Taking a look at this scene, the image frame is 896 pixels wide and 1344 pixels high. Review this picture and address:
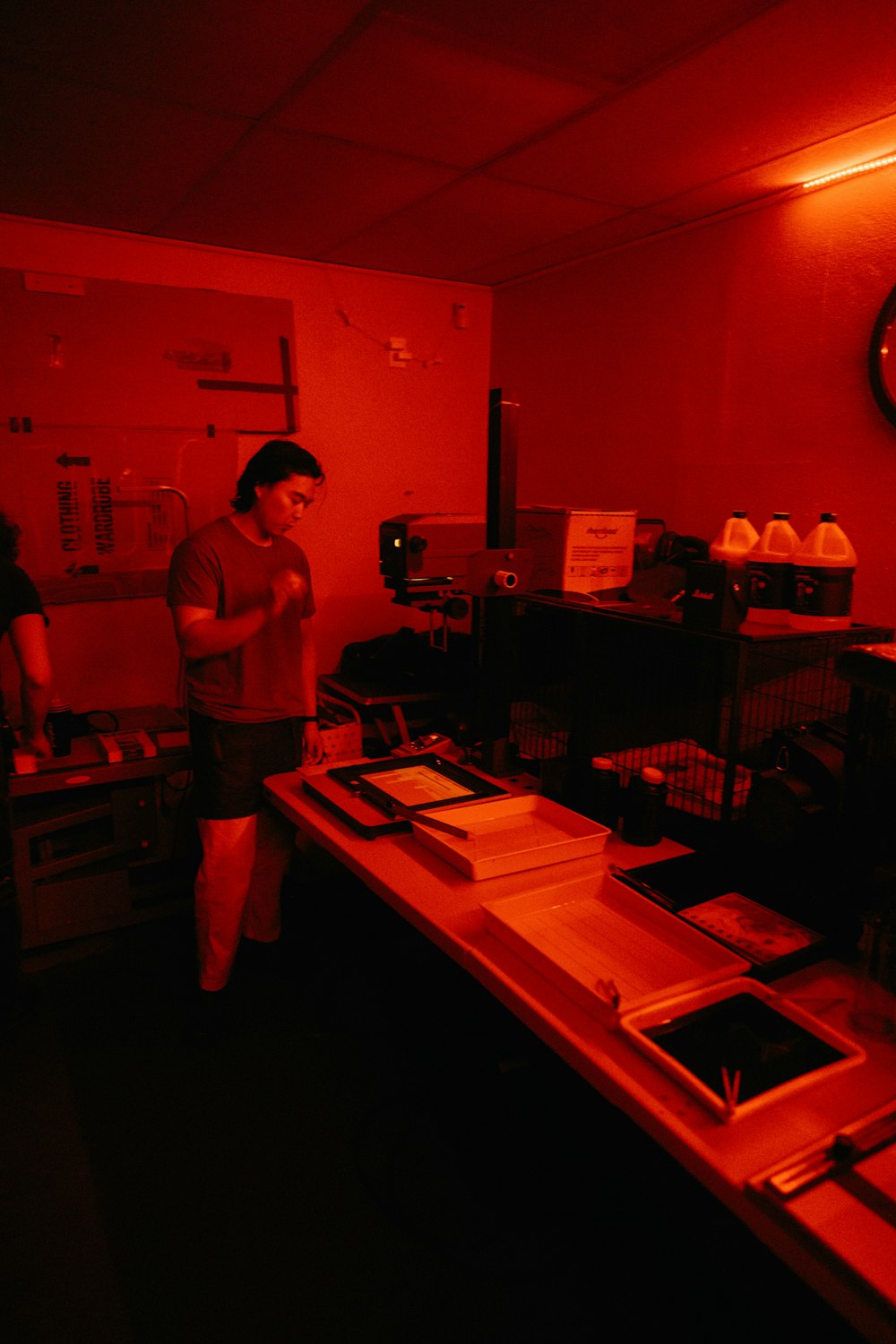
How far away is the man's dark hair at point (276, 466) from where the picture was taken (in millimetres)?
2205

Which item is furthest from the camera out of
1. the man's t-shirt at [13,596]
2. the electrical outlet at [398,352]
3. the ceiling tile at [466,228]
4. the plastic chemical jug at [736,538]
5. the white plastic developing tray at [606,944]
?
the electrical outlet at [398,352]

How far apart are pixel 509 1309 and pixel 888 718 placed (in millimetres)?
1316

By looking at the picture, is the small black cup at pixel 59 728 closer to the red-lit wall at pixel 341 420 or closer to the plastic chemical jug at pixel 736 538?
the red-lit wall at pixel 341 420

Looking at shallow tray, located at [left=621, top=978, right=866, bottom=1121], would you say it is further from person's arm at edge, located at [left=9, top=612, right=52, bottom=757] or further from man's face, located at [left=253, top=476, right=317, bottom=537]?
person's arm at edge, located at [left=9, top=612, right=52, bottom=757]

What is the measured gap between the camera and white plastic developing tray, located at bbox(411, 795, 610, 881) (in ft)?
5.30

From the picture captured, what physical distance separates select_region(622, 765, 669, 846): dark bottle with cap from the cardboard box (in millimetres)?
593

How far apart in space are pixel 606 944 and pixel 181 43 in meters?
1.88

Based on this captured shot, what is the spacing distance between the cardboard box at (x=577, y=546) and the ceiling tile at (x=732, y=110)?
896mm

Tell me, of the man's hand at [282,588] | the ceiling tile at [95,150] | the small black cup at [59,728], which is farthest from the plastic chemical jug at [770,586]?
the small black cup at [59,728]

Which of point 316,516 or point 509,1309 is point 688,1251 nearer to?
point 509,1309

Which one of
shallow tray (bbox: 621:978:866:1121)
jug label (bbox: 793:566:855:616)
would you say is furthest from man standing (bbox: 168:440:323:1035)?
shallow tray (bbox: 621:978:866:1121)

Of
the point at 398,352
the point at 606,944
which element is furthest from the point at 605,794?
the point at 398,352

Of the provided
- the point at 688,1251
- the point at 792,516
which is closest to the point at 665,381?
the point at 792,516

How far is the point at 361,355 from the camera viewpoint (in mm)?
3391
